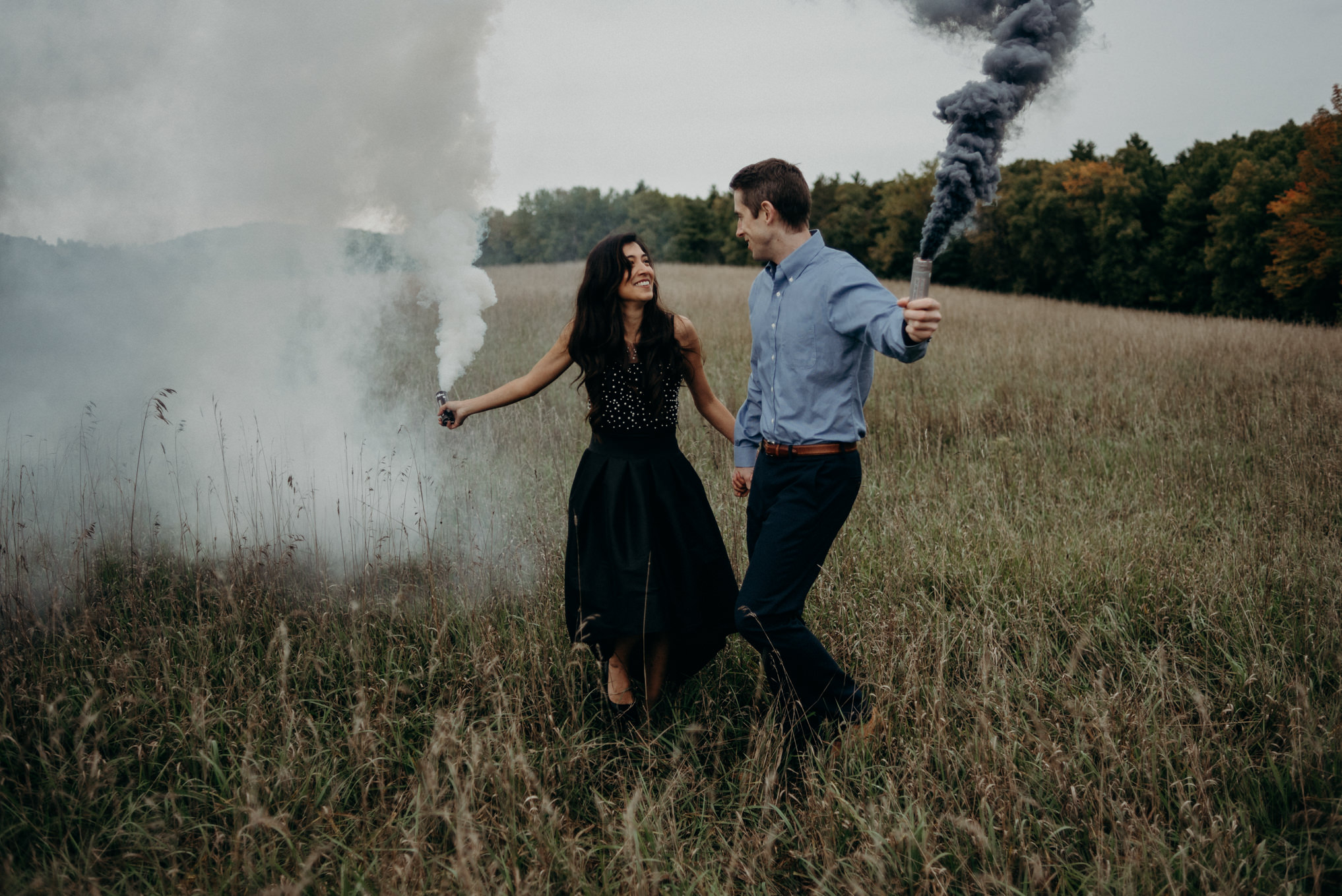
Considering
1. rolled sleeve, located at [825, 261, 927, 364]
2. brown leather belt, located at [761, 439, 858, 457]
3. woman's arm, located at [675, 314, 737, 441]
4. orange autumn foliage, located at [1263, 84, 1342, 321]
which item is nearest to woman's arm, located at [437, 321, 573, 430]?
woman's arm, located at [675, 314, 737, 441]

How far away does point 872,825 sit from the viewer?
2.21 m

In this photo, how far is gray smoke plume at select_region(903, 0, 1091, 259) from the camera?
2.24 meters

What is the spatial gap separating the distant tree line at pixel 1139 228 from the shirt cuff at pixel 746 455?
10.6m

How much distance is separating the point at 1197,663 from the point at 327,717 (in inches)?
149

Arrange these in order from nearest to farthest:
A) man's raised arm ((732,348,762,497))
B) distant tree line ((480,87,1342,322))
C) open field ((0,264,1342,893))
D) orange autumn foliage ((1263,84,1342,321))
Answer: open field ((0,264,1342,893)) < man's raised arm ((732,348,762,497)) < orange autumn foliage ((1263,84,1342,321)) < distant tree line ((480,87,1342,322))

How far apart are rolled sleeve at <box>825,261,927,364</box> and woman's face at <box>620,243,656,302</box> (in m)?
0.79

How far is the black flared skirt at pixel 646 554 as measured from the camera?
2.79 meters

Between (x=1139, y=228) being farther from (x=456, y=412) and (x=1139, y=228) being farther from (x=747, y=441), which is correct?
(x=456, y=412)

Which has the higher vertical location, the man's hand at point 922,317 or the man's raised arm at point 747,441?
the man's hand at point 922,317

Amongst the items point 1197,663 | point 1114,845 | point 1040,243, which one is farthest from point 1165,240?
point 1114,845

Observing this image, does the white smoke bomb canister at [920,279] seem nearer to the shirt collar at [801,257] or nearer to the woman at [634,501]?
the shirt collar at [801,257]

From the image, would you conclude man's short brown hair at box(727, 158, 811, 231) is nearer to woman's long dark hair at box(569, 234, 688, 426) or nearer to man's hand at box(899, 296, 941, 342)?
woman's long dark hair at box(569, 234, 688, 426)

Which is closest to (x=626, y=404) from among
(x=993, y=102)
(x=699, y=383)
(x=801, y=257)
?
(x=699, y=383)

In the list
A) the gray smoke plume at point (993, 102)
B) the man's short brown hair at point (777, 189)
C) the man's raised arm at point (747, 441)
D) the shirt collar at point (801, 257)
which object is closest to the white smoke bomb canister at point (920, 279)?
the gray smoke plume at point (993, 102)
